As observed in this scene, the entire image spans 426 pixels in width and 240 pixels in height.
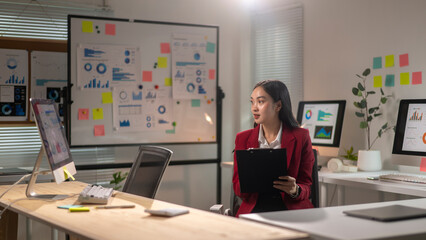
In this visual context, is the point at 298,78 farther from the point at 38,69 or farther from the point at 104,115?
the point at 38,69

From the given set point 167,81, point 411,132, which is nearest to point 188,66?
point 167,81

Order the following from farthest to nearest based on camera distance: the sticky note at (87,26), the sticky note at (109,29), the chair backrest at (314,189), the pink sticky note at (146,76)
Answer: the pink sticky note at (146,76) < the sticky note at (109,29) < the sticky note at (87,26) < the chair backrest at (314,189)

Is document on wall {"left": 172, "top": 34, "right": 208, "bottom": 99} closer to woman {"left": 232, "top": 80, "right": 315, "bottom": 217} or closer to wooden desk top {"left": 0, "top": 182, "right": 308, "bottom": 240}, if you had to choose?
woman {"left": 232, "top": 80, "right": 315, "bottom": 217}

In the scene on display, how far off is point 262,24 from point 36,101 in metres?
3.12

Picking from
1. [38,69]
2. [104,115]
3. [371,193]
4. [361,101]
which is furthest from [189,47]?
[371,193]

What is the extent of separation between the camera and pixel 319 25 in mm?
4480

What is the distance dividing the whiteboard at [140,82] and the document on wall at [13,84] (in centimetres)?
38

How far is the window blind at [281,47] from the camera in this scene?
4.68 metres

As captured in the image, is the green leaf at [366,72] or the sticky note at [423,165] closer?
the sticky note at [423,165]

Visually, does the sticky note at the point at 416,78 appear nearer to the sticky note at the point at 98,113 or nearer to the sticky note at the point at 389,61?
the sticky note at the point at 389,61

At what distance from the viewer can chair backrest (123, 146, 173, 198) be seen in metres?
2.64

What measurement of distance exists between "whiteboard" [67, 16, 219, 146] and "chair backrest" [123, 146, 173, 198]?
1487 mm

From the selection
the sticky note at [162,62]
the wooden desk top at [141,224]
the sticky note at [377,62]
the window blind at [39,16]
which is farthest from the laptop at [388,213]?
the window blind at [39,16]

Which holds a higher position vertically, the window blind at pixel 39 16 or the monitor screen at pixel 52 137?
the window blind at pixel 39 16
